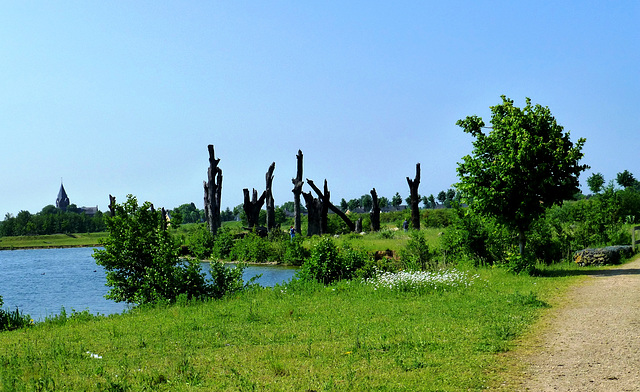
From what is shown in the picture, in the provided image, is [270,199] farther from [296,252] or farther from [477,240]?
[477,240]

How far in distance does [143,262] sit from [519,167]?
11.8 m

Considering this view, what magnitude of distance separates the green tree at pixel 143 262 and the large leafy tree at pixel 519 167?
9.13 metres

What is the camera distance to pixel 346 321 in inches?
423

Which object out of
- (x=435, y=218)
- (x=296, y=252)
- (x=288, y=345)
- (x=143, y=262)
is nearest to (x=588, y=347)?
(x=288, y=345)

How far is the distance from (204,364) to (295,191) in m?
40.4

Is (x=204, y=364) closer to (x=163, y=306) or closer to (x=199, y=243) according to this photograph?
(x=163, y=306)

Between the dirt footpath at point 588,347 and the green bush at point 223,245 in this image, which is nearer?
the dirt footpath at point 588,347

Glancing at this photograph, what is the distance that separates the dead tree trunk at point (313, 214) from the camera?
4803cm

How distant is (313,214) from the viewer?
1921 inches

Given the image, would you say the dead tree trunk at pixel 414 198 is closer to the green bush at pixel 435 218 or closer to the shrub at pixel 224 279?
the green bush at pixel 435 218

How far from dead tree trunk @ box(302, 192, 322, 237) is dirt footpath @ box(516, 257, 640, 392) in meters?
35.4

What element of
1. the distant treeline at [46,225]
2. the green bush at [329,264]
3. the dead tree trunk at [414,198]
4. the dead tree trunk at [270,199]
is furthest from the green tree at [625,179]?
the distant treeline at [46,225]

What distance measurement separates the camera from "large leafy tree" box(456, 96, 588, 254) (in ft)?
55.6

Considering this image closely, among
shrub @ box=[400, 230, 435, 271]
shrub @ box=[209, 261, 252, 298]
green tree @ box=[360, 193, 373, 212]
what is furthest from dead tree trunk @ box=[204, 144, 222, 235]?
green tree @ box=[360, 193, 373, 212]
